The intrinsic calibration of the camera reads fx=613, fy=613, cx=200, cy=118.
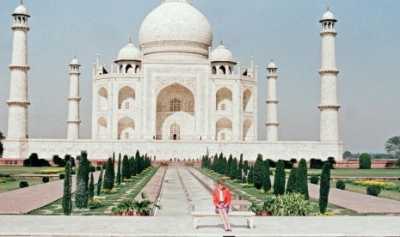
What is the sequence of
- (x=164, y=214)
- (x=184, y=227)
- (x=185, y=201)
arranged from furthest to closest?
(x=185, y=201)
(x=164, y=214)
(x=184, y=227)

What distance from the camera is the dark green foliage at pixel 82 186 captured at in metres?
9.65

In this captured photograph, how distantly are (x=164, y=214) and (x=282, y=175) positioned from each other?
3.68m

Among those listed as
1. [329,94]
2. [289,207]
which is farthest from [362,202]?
[329,94]

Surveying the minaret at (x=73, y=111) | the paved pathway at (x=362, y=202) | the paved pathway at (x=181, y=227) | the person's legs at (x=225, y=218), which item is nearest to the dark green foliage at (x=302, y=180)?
the paved pathway at (x=362, y=202)

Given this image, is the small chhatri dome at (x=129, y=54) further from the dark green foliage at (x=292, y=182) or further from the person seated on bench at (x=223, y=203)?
the person seated on bench at (x=223, y=203)

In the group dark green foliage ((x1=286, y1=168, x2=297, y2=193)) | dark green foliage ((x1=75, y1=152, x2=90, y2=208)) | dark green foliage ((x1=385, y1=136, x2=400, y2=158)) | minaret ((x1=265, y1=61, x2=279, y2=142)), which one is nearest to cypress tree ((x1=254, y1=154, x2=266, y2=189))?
dark green foliage ((x1=286, y1=168, x2=297, y2=193))

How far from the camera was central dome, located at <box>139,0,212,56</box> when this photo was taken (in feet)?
113

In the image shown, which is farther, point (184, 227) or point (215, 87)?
point (215, 87)

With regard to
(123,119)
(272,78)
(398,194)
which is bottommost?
(398,194)

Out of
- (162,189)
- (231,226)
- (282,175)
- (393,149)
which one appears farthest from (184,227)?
(393,149)

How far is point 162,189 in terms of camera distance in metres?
13.5

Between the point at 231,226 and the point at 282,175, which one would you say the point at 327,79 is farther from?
the point at 231,226

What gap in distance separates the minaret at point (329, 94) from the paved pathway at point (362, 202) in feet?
55.8

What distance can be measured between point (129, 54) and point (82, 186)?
84.3ft
